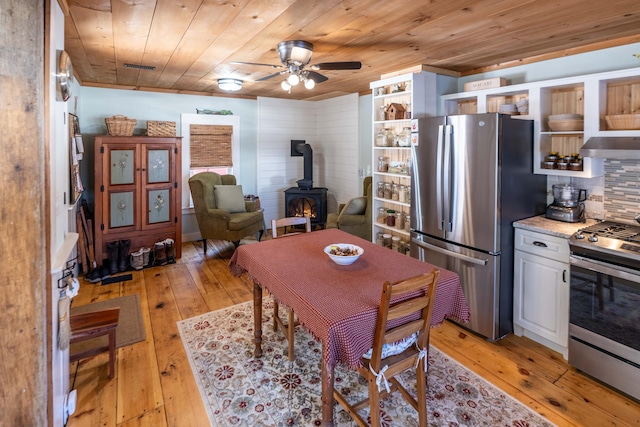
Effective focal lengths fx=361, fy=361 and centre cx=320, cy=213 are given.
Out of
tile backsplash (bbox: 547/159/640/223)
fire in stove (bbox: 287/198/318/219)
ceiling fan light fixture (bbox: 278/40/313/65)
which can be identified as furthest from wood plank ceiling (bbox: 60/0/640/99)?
fire in stove (bbox: 287/198/318/219)

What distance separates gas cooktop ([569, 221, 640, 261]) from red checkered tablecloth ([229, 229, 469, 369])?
1.01 metres

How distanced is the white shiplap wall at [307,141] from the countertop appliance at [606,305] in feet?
12.2

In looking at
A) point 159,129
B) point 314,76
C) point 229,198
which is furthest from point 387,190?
point 159,129

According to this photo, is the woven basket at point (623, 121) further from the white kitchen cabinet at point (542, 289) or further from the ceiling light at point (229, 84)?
the ceiling light at point (229, 84)

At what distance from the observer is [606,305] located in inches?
89.8

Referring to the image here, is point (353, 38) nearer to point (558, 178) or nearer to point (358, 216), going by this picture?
point (558, 178)

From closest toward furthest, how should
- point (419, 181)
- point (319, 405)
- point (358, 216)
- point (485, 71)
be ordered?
point (319, 405), point (419, 181), point (485, 71), point (358, 216)

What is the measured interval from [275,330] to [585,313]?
2252 millimetres

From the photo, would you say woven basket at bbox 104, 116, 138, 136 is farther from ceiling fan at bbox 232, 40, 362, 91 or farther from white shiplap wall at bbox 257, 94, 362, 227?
ceiling fan at bbox 232, 40, 362, 91

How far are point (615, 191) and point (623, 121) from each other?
22.9 inches

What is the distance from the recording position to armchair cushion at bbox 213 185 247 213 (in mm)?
5254

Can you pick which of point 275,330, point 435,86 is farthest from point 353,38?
point 275,330

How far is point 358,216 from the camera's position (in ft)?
16.1

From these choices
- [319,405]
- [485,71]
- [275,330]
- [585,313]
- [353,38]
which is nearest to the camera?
[319,405]
